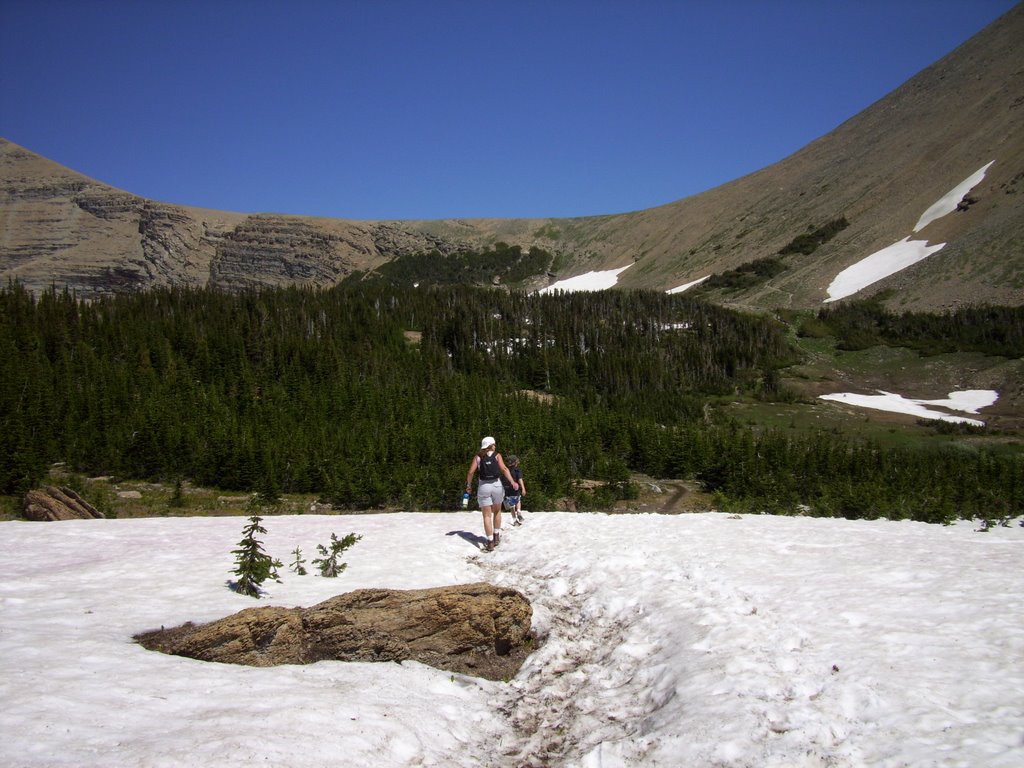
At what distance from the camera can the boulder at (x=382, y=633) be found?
9656 millimetres

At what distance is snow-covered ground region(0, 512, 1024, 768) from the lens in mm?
6980

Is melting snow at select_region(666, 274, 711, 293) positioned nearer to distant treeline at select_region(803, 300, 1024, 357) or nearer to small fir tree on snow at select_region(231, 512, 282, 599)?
distant treeline at select_region(803, 300, 1024, 357)

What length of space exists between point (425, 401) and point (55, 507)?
57503mm

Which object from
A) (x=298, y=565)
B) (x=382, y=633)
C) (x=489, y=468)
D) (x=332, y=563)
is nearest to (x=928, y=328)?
(x=489, y=468)

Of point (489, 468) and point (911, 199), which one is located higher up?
point (911, 199)

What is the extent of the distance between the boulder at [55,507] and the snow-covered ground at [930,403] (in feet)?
265

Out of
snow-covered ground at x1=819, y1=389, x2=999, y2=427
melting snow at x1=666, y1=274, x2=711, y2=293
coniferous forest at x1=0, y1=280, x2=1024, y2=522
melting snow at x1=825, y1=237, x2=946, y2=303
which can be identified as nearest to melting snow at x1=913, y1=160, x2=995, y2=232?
melting snow at x1=825, y1=237, x2=946, y2=303

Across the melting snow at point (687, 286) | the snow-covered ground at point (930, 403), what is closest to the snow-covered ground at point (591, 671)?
the snow-covered ground at point (930, 403)

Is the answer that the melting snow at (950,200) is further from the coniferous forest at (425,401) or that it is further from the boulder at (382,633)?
the boulder at (382,633)

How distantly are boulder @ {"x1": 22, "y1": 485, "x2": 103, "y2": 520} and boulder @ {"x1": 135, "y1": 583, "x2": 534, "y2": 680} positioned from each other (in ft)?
40.6

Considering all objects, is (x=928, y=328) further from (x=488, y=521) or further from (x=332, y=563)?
(x=332, y=563)

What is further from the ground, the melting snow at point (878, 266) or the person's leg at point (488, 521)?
the melting snow at point (878, 266)

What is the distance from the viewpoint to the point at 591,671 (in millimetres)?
10367

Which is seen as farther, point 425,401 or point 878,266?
point 878,266
